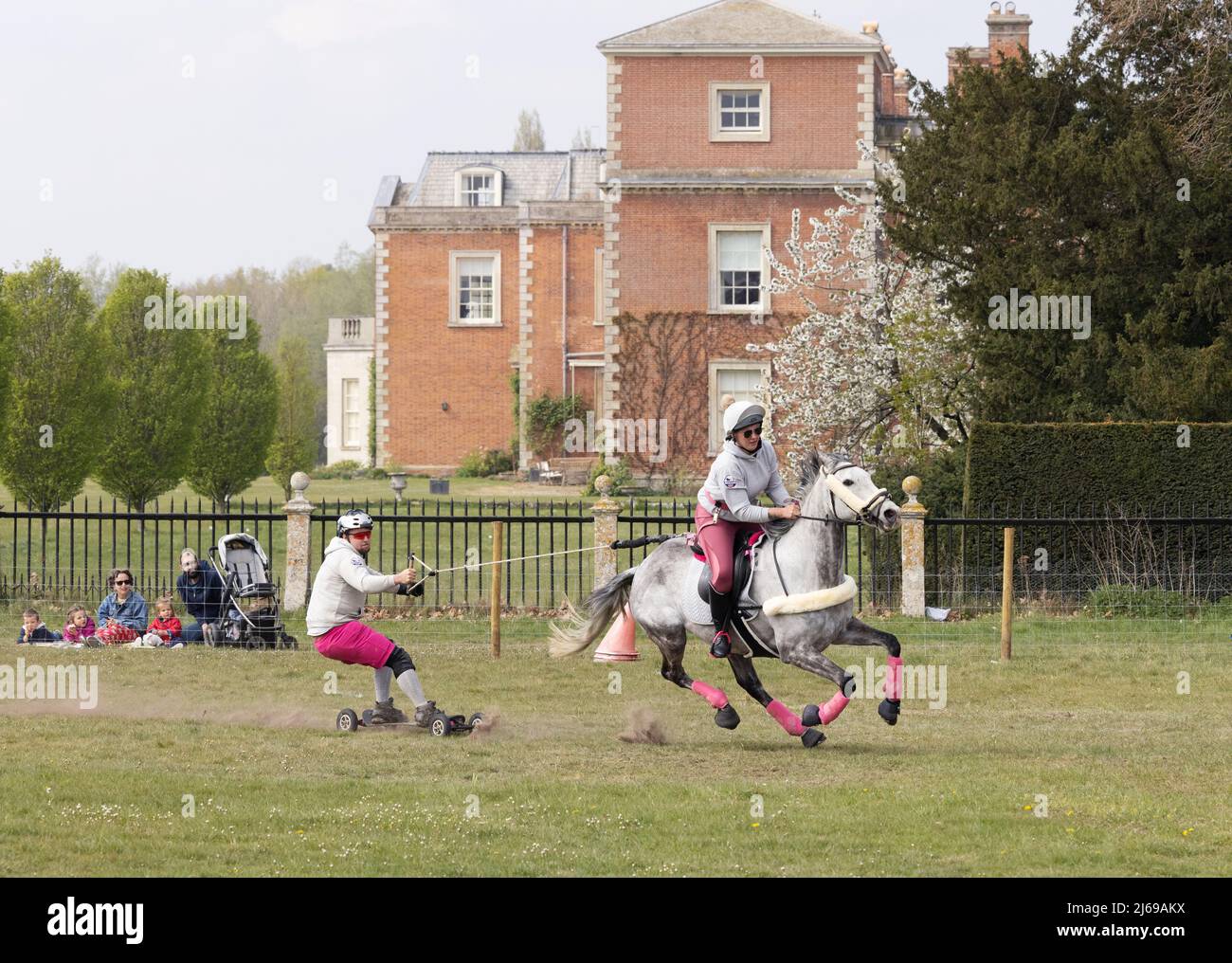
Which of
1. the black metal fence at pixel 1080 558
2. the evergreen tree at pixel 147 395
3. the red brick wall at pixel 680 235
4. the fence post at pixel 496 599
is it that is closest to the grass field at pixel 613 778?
the fence post at pixel 496 599

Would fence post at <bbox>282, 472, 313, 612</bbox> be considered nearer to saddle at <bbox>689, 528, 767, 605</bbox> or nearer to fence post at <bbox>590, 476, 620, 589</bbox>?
fence post at <bbox>590, 476, 620, 589</bbox>

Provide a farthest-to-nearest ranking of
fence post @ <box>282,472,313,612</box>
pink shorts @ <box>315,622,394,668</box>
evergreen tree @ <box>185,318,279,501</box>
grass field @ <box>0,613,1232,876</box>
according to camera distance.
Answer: evergreen tree @ <box>185,318,279,501</box> < fence post @ <box>282,472,313,612</box> < pink shorts @ <box>315,622,394,668</box> < grass field @ <box>0,613,1232,876</box>

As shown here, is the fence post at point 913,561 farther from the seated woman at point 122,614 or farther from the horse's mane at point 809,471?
the seated woman at point 122,614

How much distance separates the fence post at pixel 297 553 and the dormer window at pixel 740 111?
2151 cm

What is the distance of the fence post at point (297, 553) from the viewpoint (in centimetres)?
1969

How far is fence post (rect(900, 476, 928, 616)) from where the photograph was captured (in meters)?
19.4

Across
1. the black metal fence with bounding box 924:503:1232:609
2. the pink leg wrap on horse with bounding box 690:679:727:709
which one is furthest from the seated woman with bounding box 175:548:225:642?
the black metal fence with bounding box 924:503:1232:609

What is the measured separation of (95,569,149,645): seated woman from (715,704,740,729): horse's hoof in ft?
27.9

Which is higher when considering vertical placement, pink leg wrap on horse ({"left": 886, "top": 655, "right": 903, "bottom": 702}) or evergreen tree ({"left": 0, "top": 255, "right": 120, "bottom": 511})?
evergreen tree ({"left": 0, "top": 255, "right": 120, "bottom": 511})

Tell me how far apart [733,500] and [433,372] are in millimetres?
39921

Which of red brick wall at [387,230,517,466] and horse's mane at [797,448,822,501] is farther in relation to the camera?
red brick wall at [387,230,517,466]

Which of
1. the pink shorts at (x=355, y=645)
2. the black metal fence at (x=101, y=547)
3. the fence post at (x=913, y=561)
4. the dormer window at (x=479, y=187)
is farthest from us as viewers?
the dormer window at (x=479, y=187)

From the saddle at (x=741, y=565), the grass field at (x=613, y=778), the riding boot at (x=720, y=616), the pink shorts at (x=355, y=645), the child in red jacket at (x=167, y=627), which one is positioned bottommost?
the grass field at (x=613, y=778)
